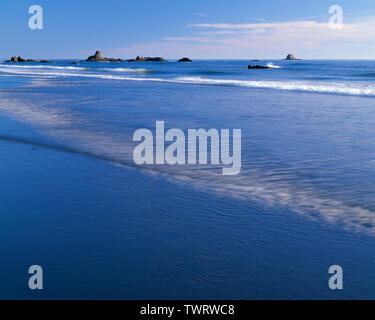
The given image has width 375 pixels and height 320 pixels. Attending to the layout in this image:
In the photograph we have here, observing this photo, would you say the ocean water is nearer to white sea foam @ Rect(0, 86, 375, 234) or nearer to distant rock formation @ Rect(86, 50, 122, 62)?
white sea foam @ Rect(0, 86, 375, 234)

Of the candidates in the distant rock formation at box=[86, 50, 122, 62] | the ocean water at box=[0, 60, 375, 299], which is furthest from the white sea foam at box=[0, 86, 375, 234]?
the distant rock formation at box=[86, 50, 122, 62]

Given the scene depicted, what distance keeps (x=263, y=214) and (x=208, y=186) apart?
137 centimetres

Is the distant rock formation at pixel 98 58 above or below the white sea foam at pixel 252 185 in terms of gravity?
above

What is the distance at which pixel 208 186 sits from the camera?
21.8 feet

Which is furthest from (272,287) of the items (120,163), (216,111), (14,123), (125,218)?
(216,111)

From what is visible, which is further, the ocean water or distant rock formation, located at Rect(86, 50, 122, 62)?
distant rock formation, located at Rect(86, 50, 122, 62)

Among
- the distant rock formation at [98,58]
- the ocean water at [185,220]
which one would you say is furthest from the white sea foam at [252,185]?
the distant rock formation at [98,58]

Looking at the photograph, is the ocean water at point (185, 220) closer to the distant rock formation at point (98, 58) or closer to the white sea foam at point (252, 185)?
the white sea foam at point (252, 185)

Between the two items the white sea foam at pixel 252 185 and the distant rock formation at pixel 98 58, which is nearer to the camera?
the white sea foam at pixel 252 185

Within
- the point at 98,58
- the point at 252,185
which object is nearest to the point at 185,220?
the point at 252,185

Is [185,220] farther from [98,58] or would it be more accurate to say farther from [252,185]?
[98,58]

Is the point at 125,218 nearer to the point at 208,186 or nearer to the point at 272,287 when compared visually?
the point at 208,186

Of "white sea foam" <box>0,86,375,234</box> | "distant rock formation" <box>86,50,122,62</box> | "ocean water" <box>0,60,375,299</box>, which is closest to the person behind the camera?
"ocean water" <box>0,60,375,299</box>

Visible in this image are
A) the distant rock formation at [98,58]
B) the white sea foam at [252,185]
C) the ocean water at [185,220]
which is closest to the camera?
the ocean water at [185,220]
